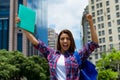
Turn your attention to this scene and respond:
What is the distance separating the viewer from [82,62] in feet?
12.8

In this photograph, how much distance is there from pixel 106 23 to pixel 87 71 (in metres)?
72.8

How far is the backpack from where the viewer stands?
3823mm

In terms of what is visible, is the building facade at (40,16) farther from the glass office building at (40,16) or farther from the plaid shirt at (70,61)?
the plaid shirt at (70,61)

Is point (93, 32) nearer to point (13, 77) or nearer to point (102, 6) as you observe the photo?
point (13, 77)

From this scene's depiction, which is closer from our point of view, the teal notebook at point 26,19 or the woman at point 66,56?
the woman at point 66,56

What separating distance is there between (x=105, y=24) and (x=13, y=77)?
4432 cm

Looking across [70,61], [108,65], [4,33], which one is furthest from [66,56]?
[4,33]

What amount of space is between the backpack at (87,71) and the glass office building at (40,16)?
71.1 metres

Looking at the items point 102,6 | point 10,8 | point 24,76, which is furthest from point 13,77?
point 102,6

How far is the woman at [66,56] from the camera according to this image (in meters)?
3.87

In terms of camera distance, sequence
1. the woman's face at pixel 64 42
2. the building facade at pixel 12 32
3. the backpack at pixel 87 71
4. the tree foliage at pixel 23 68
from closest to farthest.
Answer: the backpack at pixel 87 71 → the woman's face at pixel 64 42 → the tree foliage at pixel 23 68 → the building facade at pixel 12 32

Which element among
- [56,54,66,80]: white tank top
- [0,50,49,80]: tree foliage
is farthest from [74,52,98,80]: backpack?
[0,50,49,80]: tree foliage

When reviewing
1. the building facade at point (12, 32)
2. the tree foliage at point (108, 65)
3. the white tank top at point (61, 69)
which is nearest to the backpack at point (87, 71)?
the white tank top at point (61, 69)

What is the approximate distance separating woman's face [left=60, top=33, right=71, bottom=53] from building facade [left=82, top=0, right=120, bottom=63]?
68.5 meters
